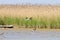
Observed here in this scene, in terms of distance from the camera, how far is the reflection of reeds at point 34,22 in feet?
70.9

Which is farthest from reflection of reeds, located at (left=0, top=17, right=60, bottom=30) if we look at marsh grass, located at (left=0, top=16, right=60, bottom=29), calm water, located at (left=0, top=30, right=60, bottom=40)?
calm water, located at (left=0, top=30, right=60, bottom=40)

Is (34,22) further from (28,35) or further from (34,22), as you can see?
(28,35)

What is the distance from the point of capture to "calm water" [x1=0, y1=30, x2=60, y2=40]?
753 inches

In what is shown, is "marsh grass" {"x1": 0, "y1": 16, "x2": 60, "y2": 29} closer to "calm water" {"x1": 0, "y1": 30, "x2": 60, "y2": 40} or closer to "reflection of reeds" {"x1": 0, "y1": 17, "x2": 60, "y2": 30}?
"reflection of reeds" {"x1": 0, "y1": 17, "x2": 60, "y2": 30}

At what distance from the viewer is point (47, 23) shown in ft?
72.3

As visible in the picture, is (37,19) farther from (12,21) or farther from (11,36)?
(11,36)

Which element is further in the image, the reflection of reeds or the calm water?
the reflection of reeds

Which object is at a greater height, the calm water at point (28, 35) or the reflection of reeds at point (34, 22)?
the reflection of reeds at point (34, 22)

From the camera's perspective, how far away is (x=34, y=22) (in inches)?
874

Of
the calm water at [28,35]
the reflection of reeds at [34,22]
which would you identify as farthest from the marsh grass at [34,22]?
the calm water at [28,35]

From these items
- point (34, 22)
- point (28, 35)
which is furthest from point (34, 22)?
point (28, 35)

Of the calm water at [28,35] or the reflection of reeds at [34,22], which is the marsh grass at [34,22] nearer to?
the reflection of reeds at [34,22]

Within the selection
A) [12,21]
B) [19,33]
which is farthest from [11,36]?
Result: [12,21]

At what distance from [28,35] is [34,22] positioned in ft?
7.69
